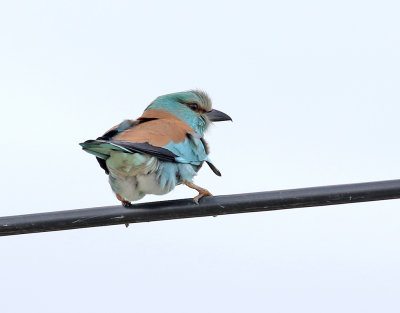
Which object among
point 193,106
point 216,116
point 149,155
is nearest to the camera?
point 149,155

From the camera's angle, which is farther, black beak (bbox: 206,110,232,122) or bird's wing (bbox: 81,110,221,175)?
black beak (bbox: 206,110,232,122)

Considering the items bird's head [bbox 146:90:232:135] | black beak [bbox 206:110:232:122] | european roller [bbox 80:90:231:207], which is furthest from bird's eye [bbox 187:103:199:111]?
european roller [bbox 80:90:231:207]

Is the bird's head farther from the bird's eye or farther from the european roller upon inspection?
the european roller

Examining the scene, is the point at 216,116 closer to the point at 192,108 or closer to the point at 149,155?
Answer: the point at 192,108

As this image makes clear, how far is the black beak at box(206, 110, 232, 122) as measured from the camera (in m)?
7.09

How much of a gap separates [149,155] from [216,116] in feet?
5.42

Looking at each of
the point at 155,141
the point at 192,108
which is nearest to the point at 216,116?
the point at 192,108

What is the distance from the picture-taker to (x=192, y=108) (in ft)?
22.9

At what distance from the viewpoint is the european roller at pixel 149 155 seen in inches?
214

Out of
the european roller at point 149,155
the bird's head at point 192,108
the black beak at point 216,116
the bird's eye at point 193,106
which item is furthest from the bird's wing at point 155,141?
the black beak at point 216,116

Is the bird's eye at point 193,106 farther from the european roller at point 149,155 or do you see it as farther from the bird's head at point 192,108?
the european roller at point 149,155

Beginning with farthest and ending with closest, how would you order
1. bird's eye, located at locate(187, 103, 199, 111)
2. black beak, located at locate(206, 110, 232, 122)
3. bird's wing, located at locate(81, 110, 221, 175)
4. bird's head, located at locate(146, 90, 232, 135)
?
black beak, located at locate(206, 110, 232, 122)
bird's eye, located at locate(187, 103, 199, 111)
bird's head, located at locate(146, 90, 232, 135)
bird's wing, located at locate(81, 110, 221, 175)

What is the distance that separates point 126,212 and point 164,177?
40.3 inches

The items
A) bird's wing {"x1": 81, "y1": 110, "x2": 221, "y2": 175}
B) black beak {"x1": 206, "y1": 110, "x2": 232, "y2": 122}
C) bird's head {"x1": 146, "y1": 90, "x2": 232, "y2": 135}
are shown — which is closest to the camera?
bird's wing {"x1": 81, "y1": 110, "x2": 221, "y2": 175}
